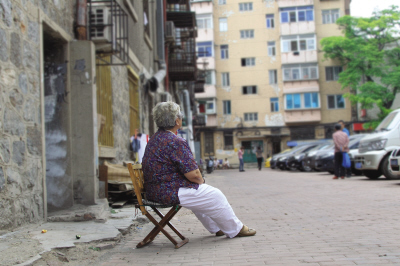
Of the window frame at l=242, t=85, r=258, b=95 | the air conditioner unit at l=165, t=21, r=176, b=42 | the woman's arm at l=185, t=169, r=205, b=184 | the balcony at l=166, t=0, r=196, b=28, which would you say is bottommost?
the woman's arm at l=185, t=169, r=205, b=184

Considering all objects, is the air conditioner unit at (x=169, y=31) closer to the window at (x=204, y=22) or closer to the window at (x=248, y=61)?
the window at (x=204, y=22)

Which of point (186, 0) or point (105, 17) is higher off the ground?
point (186, 0)

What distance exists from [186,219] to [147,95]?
25.9 ft

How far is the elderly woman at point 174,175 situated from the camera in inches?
173

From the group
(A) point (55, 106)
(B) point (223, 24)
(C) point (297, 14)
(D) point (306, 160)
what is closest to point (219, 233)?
(A) point (55, 106)

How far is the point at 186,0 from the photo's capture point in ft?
79.6

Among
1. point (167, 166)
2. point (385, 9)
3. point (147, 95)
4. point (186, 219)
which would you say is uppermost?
point (385, 9)

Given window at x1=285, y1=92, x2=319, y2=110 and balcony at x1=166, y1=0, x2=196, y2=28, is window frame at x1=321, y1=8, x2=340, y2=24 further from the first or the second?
balcony at x1=166, y1=0, x2=196, y2=28

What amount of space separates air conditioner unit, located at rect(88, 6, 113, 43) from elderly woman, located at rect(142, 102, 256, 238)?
3274 millimetres

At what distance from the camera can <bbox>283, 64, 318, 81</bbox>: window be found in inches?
1617

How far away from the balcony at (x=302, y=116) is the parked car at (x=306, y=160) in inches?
715

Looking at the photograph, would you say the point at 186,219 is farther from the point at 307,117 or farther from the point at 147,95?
the point at 307,117

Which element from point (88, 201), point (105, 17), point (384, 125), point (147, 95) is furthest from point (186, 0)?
point (88, 201)

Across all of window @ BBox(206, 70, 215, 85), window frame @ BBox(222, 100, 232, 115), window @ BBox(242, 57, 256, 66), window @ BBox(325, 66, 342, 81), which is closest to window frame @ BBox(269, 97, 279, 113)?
window frame @ BBox(222, 100, 232, 115)
